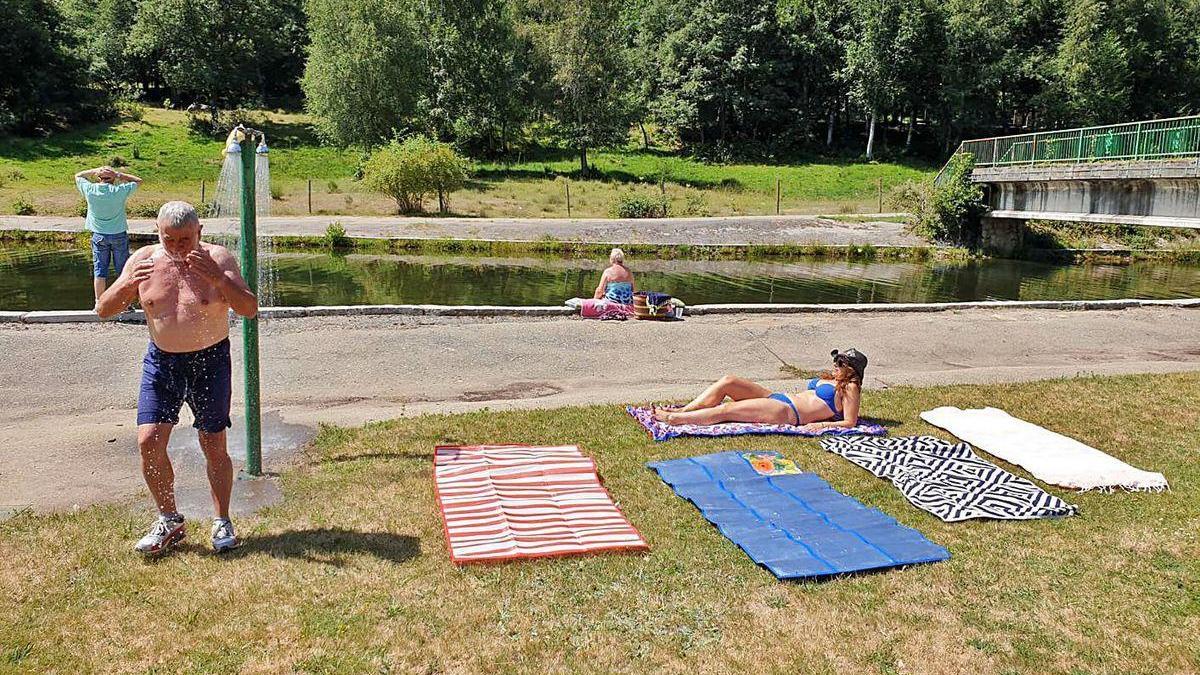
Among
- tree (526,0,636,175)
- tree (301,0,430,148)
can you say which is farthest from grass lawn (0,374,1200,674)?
tree (526,0,636,175)

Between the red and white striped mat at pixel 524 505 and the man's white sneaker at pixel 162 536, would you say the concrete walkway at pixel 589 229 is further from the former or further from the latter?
the man's white sneaker at pixel 162 536

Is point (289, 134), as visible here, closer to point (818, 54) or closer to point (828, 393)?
point (818, 54)

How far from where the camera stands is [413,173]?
33625 millimetres

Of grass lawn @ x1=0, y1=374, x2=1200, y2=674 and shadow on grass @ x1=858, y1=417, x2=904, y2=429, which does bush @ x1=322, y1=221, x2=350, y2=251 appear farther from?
grass lawn @ x1=0, y1=374, x2=1200, y2=674

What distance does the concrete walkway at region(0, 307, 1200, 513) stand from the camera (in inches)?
290

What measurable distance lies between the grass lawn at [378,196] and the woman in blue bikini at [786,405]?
28.0m

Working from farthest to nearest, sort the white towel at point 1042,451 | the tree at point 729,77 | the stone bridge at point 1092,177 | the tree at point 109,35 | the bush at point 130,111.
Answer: the tree at point 109,35 < the tree at point 729,77 < the bush at point 130,111 < the stone bridge at point 1092,177 < the white towel at point 1042,451

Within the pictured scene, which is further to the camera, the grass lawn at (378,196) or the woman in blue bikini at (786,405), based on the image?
the grass lawn at (378,196)

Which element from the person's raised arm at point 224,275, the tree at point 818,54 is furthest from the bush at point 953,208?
the tree at point 818,54

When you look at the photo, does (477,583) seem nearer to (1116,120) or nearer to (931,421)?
(931,421)

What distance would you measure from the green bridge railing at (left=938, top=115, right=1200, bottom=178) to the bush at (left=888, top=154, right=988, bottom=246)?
758mm

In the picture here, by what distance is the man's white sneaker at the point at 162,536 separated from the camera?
512cm

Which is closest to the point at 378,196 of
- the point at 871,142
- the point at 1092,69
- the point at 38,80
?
the point at 38,80

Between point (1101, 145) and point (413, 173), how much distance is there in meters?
23.3
